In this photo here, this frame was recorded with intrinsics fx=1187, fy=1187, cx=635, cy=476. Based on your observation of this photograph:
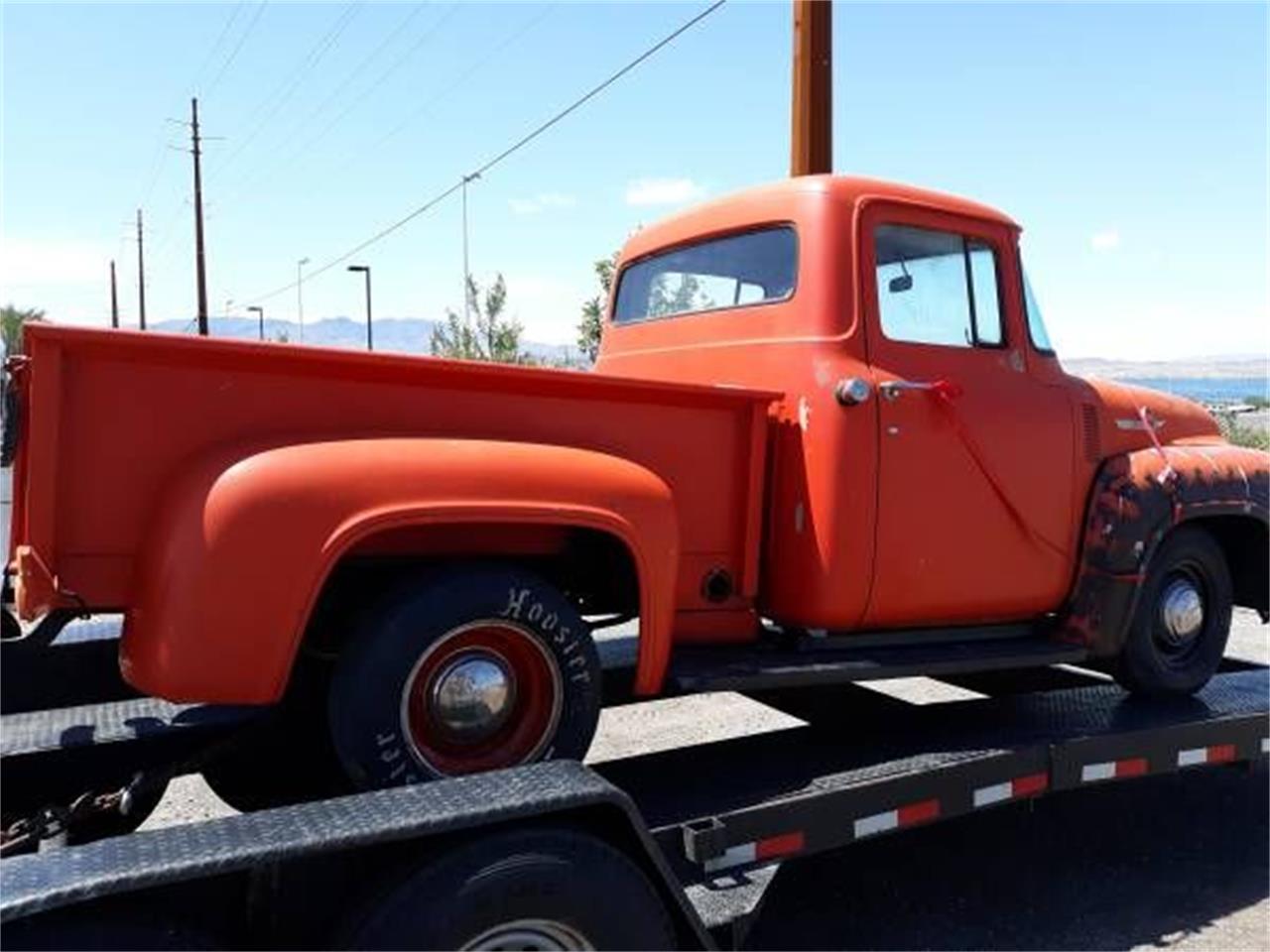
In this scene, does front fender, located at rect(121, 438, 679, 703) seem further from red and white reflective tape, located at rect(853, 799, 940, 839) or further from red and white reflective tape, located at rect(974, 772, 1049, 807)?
red and white reflective tape, located at rect(974, 772, 1049, 807)

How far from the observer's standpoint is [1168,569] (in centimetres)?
441

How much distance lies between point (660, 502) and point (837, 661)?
904 millimetres

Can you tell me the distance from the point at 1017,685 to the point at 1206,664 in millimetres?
722

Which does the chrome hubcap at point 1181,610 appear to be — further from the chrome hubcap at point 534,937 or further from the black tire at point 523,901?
the chrome hubcap at point 534,937

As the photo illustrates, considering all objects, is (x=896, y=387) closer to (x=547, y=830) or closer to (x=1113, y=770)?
(x=1113, y=770)

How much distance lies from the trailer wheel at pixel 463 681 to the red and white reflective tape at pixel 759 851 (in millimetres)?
456

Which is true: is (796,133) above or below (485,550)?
above

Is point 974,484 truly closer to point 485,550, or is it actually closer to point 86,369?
point 485,550

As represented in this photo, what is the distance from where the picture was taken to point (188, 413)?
2.75m

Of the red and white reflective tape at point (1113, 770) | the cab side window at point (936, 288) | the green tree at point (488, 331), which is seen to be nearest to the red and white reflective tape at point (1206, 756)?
the red and white reflective tape at point (1113, 770)

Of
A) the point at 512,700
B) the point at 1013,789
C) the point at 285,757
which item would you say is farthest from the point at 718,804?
the point at 285,757

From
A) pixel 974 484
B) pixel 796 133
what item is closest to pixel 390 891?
pixel 974 484

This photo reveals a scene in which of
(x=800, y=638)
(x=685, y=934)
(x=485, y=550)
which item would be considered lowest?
(x=685, y=934)

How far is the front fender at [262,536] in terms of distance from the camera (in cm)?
262
